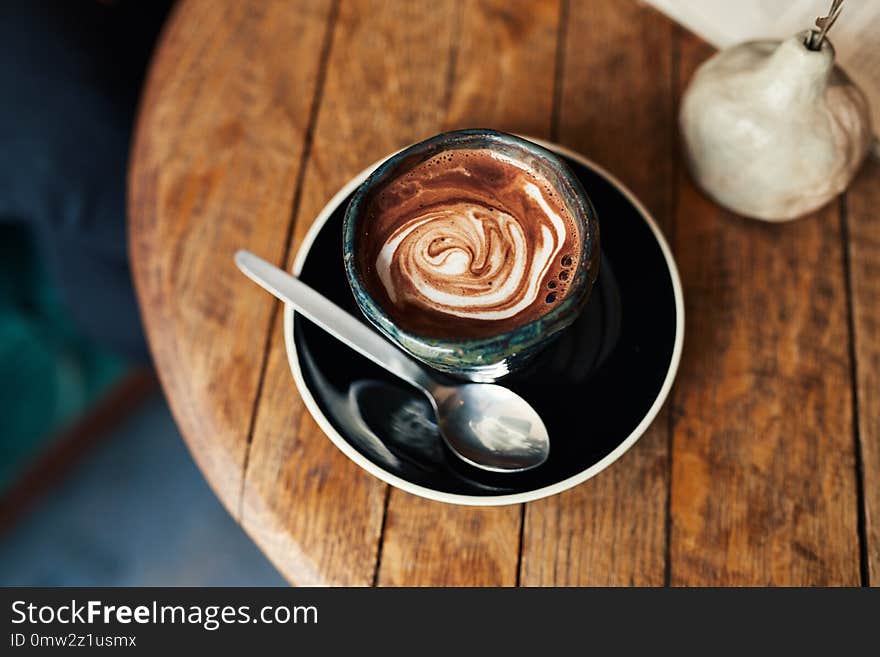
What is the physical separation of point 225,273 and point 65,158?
47 centimetres

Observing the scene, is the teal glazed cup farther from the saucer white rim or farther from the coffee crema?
the saucer white rim

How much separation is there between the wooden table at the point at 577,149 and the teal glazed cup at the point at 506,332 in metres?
0.18

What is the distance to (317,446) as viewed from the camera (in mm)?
794

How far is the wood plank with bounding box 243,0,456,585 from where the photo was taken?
30.1 inches

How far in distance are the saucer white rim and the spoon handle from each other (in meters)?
0.02

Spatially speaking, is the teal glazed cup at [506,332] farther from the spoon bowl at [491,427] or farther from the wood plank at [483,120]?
the wood plank at [483,120]

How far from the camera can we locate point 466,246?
0.73 metres

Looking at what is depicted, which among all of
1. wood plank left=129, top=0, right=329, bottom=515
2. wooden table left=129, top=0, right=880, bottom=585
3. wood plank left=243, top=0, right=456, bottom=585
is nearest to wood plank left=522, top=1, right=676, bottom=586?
wooden table left=129, top=0, right=880, bottom=585

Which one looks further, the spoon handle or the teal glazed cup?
the spoon handle

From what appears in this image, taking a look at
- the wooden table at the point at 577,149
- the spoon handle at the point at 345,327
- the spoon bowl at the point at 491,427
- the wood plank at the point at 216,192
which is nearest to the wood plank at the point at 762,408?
the wooden table at the point at 577,149

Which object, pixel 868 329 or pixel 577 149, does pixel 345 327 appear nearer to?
pixel 577 149

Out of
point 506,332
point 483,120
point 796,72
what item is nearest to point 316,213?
point 483,120

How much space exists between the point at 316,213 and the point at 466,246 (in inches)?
9.1
